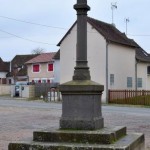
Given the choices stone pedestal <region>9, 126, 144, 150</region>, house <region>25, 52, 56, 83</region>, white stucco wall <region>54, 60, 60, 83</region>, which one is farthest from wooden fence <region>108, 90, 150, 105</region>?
stone pedestal <region>9, 126, 144, 150</region>

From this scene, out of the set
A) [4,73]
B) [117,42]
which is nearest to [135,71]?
[117,42]

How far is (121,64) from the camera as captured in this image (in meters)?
42.1

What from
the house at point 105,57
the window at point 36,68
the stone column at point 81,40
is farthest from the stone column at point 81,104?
the window at point 36,68

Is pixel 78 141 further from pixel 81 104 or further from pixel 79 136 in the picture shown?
pixel 81 104

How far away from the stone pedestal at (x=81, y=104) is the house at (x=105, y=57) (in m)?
28.8

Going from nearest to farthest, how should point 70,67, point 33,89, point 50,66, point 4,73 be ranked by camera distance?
point 70,67 < point 33,89 < point 50,66 < point 4,73

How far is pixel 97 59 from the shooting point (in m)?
38.6

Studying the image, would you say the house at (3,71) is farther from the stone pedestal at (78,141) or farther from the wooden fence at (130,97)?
the stone pedestal at (78,141)

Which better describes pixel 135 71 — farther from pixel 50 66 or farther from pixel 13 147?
pixel 13 147

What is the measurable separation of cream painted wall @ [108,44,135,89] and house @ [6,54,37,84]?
2892 cm

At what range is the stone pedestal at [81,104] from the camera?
880 centimetres

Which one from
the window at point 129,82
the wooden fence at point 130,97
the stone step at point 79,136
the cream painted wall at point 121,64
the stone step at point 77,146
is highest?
the cream painted wall at point 121,64

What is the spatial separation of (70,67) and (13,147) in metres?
31.8

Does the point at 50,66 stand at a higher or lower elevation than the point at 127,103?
higher
